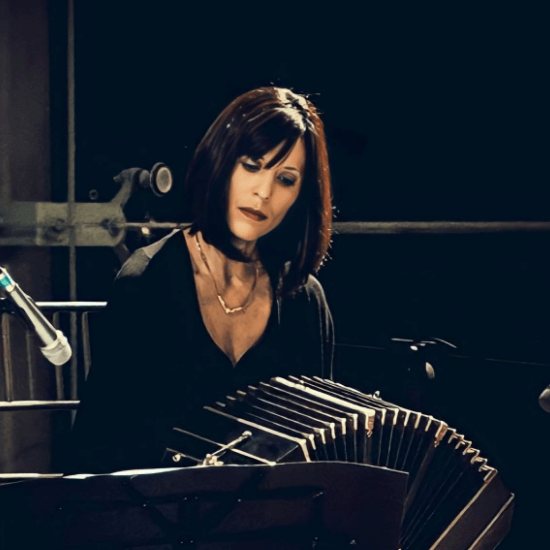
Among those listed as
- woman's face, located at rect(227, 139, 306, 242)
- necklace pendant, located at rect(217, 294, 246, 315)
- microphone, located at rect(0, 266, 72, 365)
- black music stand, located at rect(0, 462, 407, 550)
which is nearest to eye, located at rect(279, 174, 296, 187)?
woman's face, located at rect(227, 139, 306, 242)

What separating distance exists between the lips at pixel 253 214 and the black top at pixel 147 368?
207mm

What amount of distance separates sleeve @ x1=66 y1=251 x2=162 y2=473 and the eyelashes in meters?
0.42

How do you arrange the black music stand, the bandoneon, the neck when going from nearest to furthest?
the black music stand → the bandoneon → the neck

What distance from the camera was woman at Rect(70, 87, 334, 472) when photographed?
233cm

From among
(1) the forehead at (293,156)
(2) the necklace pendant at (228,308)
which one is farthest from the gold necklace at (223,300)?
(1) the forehead at (293,156)

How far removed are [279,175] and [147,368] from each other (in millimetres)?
712

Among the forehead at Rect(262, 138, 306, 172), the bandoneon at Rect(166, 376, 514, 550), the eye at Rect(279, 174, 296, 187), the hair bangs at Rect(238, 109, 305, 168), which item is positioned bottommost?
the bandoneon at Rect(166, 376, 514, 550)

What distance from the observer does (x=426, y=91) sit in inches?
109

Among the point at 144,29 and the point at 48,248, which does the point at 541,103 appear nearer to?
the point at 144,29

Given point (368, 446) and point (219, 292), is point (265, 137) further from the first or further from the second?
point (368, 446)

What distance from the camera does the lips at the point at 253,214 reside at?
2436mm

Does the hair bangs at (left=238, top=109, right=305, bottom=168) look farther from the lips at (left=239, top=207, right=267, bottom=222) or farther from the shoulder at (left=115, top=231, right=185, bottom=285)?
the shoulder at (left=115, top=231, right=185, bottom=285)

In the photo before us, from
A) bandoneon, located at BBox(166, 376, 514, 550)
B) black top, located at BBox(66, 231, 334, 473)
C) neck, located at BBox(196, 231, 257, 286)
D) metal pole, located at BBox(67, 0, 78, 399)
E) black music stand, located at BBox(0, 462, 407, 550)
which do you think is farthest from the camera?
metal pole, located at BBox(67, 0, 78, 399)

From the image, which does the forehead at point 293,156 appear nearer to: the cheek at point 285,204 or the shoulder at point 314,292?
the cheek at point 285,204
